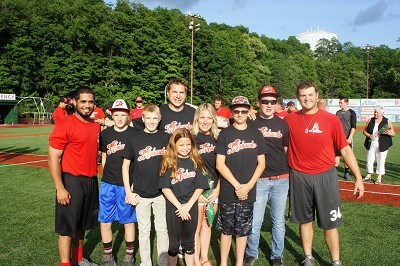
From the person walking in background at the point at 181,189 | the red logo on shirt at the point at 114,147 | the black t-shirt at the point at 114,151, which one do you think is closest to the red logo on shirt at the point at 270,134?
the person walking in background at the point at 181,189

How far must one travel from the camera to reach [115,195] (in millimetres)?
4770

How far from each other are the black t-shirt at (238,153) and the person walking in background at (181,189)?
320mm

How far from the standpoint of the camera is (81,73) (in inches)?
1855

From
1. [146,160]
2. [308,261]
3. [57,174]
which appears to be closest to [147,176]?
[146,160]

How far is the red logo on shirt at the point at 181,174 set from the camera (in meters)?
4.15

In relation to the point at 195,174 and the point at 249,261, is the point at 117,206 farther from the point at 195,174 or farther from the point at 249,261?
the point at 249,261

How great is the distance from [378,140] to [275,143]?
7.41 meters

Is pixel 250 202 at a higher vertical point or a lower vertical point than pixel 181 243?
higher

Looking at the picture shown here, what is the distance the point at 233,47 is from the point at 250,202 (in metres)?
69.4

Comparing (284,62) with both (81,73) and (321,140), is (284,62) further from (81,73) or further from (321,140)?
(321,140)

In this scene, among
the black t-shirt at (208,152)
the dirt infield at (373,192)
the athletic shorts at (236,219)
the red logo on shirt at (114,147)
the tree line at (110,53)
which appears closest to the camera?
the athletic shorts at (236,219)

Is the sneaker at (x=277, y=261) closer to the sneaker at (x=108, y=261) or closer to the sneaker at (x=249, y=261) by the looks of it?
the sneaker at (x=249, y=261)

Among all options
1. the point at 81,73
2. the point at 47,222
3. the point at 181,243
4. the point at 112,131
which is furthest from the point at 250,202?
the point at 81,73

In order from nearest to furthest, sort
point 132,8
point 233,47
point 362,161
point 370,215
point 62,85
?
1. point 370,215
2. point 362,161
3. point 62,85
4. point 132,8
5. point 233,47
